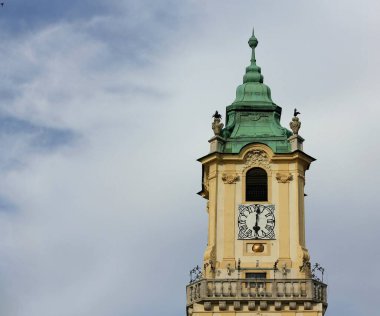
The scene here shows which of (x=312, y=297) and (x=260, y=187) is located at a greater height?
(x=260, y=187)

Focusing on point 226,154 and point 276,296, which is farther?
point 226,154

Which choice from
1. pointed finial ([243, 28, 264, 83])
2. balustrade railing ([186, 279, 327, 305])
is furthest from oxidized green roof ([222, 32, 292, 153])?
balustrade railing ([186, 279, 327, 305])

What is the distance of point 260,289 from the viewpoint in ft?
211

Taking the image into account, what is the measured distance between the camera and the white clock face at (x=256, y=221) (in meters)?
66.6

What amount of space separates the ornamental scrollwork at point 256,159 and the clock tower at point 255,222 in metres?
0.01

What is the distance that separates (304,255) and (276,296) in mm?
2952

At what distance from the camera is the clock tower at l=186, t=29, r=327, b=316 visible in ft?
210

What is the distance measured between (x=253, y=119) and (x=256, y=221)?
6.37 metres

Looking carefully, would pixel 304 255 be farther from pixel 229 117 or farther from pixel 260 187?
pixel 229 117

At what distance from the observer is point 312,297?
63.6 meters

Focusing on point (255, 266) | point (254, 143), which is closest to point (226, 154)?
point (254, 143)

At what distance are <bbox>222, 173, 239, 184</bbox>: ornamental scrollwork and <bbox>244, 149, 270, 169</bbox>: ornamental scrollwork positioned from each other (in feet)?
2.59

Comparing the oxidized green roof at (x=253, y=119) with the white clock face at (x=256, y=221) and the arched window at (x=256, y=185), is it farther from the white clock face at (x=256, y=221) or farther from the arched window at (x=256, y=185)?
the white clock face at (x=256, y=221)

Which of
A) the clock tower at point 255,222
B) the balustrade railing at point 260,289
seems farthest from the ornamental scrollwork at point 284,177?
the balustrade railing at point 260,289
